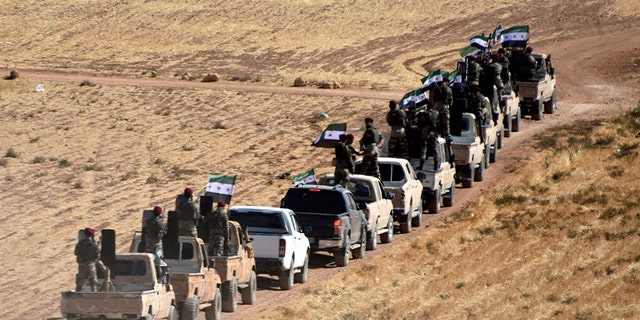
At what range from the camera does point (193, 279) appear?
2091 cm

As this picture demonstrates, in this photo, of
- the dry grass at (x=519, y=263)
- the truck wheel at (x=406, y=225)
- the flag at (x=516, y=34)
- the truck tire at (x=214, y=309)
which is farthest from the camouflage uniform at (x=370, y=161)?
the flag at (x=516, y=34)

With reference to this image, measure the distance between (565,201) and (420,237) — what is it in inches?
208

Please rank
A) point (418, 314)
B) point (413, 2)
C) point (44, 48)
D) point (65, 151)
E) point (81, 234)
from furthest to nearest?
point (413, 2) < point (44, 48) < point (65, 151) < point (418, 314) < point (81, 234)

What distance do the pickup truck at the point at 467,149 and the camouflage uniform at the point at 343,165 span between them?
5261 millimetres

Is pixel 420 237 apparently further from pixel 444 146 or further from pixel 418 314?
pixel 418 314

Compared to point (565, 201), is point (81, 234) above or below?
above

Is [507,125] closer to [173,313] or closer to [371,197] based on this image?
[371,197]

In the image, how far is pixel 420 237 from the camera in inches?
1196

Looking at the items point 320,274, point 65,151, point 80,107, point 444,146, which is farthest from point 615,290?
point 80,107

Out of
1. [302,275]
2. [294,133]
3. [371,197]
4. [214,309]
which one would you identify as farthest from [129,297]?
[294,133]

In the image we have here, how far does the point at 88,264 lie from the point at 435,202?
45.6ft

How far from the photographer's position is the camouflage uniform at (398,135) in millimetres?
30984

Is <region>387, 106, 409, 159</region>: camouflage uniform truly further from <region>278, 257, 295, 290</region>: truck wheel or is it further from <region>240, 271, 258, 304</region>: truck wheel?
<region>240, 271, 258, 304</region>: truck wheel

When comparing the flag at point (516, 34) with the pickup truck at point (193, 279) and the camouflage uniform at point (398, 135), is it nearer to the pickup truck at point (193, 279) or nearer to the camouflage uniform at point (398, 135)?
the camouflage uniform at point (398, 135)
